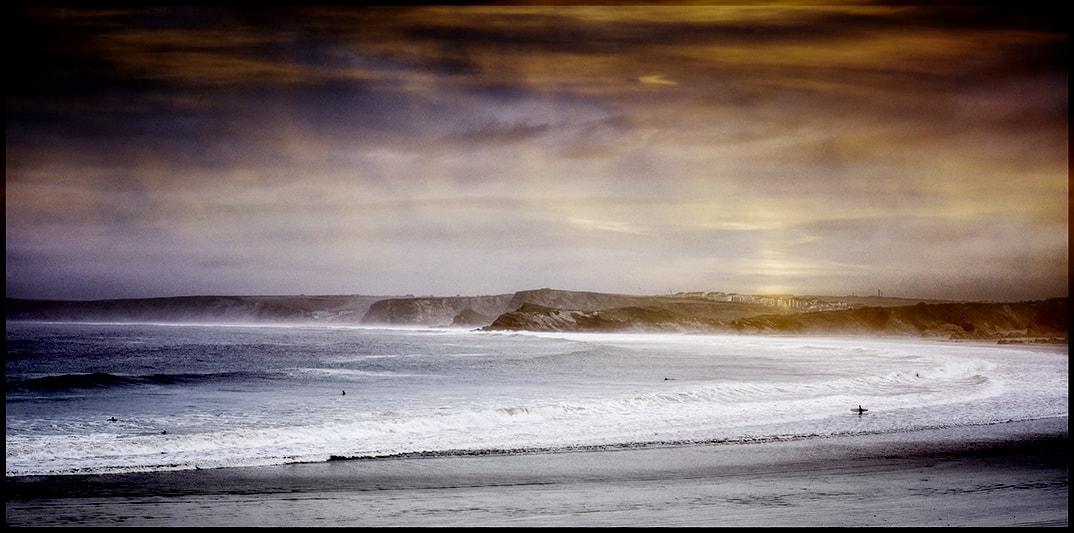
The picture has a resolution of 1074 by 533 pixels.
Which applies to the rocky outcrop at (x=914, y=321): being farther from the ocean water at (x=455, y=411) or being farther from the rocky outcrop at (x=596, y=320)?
the ocean water at (x=455, y=411)

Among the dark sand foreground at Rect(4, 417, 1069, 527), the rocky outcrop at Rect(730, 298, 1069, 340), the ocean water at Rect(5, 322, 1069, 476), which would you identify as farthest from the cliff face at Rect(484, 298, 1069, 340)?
the dark sand foreground at Rect(4, 417, 1069, 527)

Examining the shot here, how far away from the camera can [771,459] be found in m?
7.48

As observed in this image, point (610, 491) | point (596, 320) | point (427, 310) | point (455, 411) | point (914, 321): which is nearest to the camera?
point (610, 491)

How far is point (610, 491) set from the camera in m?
6.00

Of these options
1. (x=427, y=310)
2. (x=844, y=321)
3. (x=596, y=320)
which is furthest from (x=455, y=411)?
(x=427, y=310)

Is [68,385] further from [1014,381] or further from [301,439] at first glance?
[1014,381]

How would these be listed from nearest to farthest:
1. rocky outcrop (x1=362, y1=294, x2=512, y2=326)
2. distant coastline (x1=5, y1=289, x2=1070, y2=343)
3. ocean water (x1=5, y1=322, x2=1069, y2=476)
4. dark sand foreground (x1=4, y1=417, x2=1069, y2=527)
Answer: dark sand foreground (x1=4, y1=417, x2=1069, y2=527), ocean water (x1=5, y1=322, x2=1069, y2=476), distant coastline (x1=5, y1=289, x2=1070, y2=343), rocky outcrop (x1=362, y1=294, x2=512, y2=326)

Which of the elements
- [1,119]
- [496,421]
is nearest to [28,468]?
[1,119]

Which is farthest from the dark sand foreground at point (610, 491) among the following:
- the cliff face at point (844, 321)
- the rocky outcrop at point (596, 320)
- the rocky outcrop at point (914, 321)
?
the rocky outcrop at point (596, 320)

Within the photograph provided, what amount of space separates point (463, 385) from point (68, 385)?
10357 millimetres

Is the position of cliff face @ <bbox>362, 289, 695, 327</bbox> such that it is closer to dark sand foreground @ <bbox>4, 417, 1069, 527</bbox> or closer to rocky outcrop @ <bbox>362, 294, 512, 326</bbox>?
rocky outcrop @ <bbox>362, 294, 512, 326</bbox>

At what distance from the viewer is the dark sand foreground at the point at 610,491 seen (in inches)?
203

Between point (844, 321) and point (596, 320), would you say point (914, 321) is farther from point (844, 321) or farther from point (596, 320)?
point (596, 320)

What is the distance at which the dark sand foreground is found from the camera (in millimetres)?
5160
